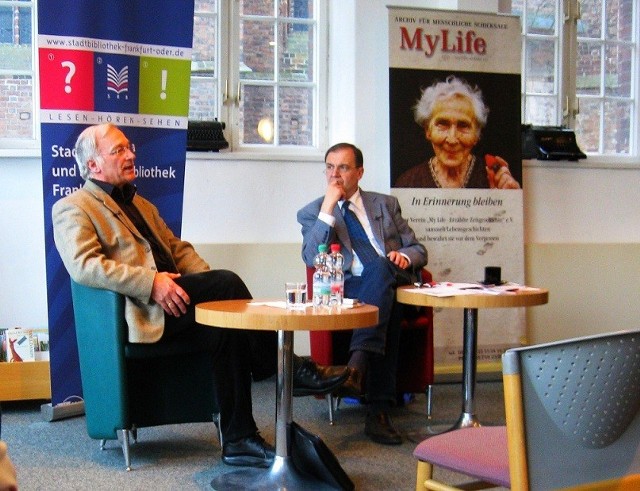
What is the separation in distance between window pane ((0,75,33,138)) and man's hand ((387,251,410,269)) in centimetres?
221

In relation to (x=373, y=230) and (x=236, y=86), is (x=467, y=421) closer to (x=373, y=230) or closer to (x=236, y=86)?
(x=373, y=230)

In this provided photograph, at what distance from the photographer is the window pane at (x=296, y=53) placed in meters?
5.29

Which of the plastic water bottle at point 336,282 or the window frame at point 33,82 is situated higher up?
the window frame at point 33,82

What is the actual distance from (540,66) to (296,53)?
162cm

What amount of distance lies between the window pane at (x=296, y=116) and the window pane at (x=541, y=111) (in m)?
1.45

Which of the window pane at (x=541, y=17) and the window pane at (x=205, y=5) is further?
the window pane at (x=541, y=17)

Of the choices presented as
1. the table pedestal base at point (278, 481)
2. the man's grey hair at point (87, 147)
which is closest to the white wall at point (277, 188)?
the man's grey hair at point (87, 147)

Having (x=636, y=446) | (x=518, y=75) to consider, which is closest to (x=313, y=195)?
(x=518, y=75)

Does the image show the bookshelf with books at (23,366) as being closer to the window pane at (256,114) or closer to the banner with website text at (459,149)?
the window pane at (256,114)

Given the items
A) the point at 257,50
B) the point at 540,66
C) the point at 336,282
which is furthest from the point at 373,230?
the point at 540,66

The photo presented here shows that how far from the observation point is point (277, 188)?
16.6 feet

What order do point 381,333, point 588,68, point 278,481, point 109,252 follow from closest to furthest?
point 278,481 → point 109,252 → point 381,333 → point 588,68

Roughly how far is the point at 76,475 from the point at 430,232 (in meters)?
2.53

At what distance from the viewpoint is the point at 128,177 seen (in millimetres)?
3623
